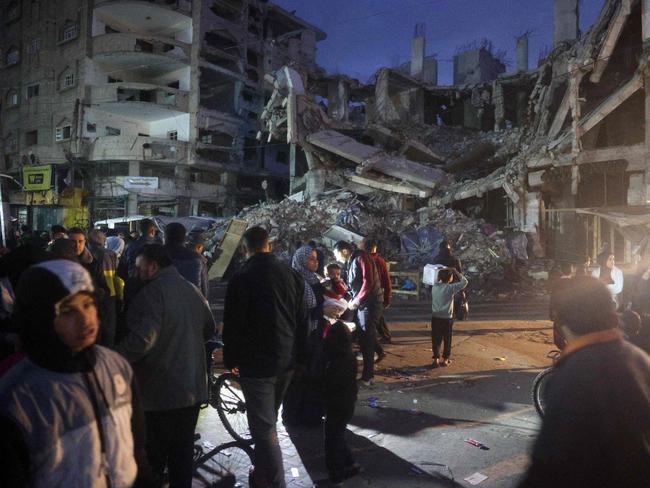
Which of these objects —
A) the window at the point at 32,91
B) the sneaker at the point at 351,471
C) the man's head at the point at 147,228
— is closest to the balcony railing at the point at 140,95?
the window at the point at 32,91

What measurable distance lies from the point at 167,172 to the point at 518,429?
33.5 meters

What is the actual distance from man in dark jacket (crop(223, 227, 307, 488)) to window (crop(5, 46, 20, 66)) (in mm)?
45406

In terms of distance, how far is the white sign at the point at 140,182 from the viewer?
101ft

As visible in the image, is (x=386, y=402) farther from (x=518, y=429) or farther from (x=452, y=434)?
(x=518, y=429)

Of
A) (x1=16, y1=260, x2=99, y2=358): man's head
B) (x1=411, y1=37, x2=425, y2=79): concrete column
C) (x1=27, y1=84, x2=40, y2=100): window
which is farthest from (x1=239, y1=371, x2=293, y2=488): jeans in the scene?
(x1=27, y1=84, x2=40, y2=100): window

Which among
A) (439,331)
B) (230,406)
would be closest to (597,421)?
(230,406)

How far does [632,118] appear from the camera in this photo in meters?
16.2

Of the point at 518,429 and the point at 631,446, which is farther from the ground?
the point at 631,446

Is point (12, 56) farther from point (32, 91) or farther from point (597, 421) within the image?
point (597, 421)

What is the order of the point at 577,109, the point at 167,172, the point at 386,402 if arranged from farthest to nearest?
1. the point at 167,172
2. the point at 577,109
3. the point at 386,402

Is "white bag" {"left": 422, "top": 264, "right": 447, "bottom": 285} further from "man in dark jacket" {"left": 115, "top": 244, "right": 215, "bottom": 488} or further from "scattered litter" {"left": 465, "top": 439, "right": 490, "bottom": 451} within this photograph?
"man in dark jacket" {"left": 115, "top": 244, "right": 215, "bottom": 488}

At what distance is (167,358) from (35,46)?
43909mm

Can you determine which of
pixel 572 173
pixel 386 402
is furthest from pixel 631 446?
pixel 572 173

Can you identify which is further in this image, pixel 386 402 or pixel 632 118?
pixel 632 118
